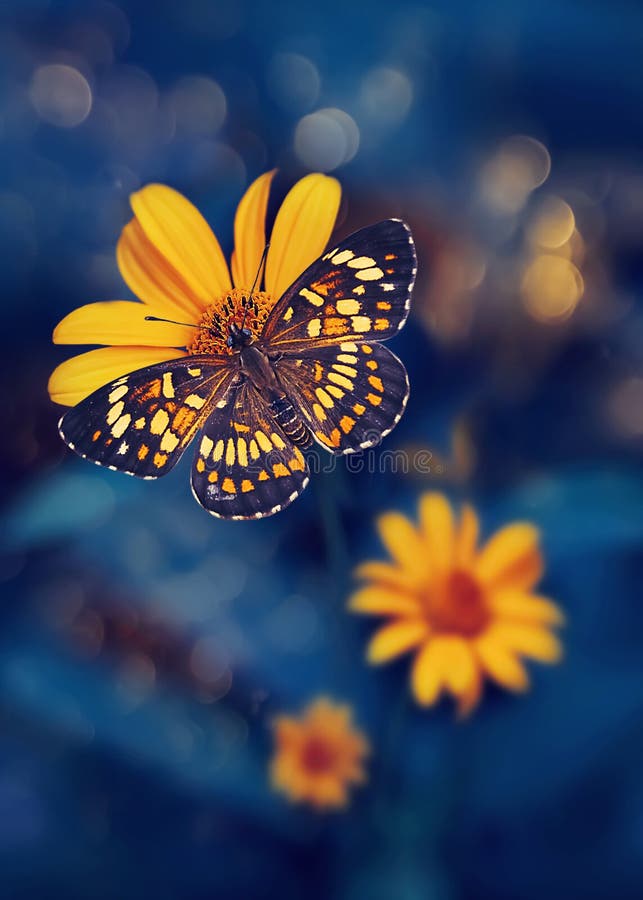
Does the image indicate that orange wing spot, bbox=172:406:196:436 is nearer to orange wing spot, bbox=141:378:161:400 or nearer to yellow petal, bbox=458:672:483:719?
orange wing spot, bbox=141:378:161:400

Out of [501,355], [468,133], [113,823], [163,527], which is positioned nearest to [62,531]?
[163,527]

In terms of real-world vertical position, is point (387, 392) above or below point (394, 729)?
above

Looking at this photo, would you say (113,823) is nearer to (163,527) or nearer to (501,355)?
(163,527)

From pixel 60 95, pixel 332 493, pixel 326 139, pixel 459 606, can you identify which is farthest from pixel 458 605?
pixel 60 95

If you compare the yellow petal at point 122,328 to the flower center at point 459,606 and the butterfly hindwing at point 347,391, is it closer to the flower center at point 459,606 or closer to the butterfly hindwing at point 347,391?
the butterfly hindwing at point 347,391

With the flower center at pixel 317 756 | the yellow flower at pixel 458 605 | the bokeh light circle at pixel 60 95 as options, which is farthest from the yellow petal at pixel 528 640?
the bokeh light circle at pixel 60 95

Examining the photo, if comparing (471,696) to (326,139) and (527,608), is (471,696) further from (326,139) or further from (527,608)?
(326,139)

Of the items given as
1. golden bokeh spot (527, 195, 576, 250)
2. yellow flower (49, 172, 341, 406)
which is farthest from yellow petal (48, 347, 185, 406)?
golden bokeh spot (527, 195, 576, 250)
